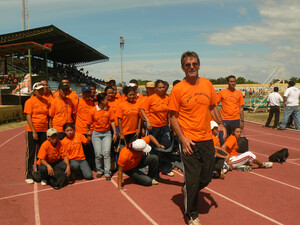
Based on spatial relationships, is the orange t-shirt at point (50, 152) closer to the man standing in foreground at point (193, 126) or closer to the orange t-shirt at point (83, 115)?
the orange t-shirt at point (83, 115)

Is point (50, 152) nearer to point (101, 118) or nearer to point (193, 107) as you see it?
point (101, 118)

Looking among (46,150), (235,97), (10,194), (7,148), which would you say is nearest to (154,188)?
(46,150)

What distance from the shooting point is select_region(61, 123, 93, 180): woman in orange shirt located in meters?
5.38

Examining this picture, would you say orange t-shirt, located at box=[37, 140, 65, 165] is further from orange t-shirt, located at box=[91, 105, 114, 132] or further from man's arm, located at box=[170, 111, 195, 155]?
man's arm, located at box=[170, 111, 195, 155]

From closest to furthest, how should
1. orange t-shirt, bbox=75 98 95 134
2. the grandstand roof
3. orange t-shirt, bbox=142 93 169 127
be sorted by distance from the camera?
1. orange t-shirt, bbox=142 93 169 127
2. orange t-shirt, bbox=75 98 95 134
3. the grandstand roof

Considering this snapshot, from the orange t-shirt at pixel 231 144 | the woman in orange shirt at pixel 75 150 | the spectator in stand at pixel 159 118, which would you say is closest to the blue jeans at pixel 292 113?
the orange t-shirt at pixel 231 144

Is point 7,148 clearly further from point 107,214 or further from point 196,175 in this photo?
point 196,175

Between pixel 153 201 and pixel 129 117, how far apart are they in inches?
68.9

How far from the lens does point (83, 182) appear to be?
17.3ft

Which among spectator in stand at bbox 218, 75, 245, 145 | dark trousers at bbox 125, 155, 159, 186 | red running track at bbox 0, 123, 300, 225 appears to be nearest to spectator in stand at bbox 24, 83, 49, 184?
red running track at bbox 0, 123, 300, 225

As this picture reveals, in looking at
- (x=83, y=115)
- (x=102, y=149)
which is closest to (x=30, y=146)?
(x=83, y=115)

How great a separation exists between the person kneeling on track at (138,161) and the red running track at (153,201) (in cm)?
16

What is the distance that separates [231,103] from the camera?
663cm

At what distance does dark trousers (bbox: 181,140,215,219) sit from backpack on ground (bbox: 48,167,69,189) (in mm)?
2610
